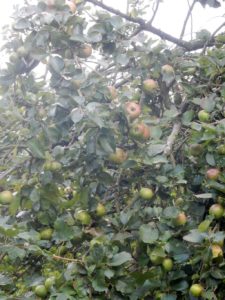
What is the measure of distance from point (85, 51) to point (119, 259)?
82cm

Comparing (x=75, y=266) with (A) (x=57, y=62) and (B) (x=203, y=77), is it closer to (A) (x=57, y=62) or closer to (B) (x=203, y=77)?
(A) (x=57, y=62)

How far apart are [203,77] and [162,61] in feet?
0.60

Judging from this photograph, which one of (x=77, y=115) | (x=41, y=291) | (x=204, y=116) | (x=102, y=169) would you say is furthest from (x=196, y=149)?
(x=41, y=291)

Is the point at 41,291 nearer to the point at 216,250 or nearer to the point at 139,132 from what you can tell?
the point at 216,250

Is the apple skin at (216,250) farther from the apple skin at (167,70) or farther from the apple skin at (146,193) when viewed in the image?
the apple skin at (167,70)

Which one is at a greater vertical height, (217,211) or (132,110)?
(132,110)

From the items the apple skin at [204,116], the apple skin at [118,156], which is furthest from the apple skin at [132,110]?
the apple skin at [204,116]

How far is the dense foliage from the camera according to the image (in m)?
1.60

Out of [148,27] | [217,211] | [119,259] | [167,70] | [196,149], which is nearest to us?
[119,259]

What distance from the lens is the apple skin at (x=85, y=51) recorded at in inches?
76.4

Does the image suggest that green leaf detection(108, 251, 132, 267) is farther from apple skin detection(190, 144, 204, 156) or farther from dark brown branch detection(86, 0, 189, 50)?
dark brown branch detection(86, 0, 189, 50)

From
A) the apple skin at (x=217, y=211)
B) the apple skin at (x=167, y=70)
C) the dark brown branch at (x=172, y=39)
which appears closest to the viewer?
the apple skin at (x=217, y=211)

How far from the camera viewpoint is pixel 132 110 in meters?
1.95

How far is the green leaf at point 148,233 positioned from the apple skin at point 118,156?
32cm
